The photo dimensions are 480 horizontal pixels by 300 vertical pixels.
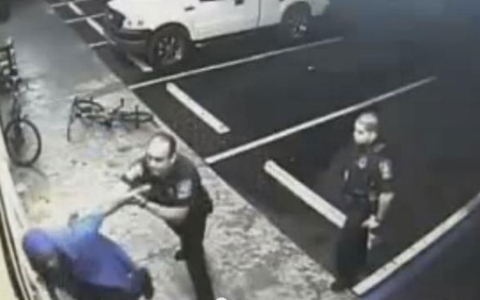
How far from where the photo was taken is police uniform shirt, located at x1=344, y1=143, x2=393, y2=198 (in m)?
1.19

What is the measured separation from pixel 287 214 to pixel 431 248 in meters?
0.22

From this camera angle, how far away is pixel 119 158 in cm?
124

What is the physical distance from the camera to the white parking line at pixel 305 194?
4.05ft

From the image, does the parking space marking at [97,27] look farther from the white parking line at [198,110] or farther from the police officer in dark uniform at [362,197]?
the police officer in dark uniform at [362,197]

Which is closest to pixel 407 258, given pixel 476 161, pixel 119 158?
pixel 476 161

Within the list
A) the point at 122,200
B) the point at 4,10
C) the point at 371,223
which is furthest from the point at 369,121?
the point at 4,10

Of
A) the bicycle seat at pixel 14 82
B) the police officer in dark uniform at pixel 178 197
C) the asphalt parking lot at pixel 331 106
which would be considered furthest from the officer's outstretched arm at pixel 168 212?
the bicycle seat at pixel 14 82

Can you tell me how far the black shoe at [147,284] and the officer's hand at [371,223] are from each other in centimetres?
33

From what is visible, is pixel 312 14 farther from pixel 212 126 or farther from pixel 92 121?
pixel 92 121

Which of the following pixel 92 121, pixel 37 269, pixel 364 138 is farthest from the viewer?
pixel 92 121

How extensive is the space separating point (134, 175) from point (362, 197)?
337mm

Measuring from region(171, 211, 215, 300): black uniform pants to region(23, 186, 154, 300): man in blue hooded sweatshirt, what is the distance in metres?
0.08

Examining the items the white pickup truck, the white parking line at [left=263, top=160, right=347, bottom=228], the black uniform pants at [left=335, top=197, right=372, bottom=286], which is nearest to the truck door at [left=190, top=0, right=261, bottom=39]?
the white pickup truck

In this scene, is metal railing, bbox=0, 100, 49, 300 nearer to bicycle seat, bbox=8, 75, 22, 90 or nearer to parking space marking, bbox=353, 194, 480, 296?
bicycle seat, bbox=8, 75, 22, 90
